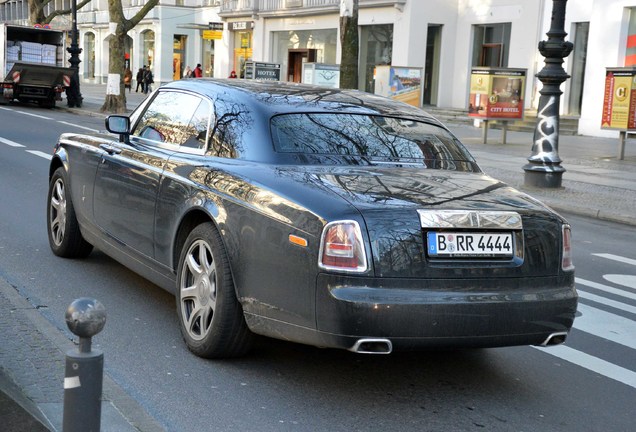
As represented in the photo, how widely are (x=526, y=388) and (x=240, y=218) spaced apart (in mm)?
1801

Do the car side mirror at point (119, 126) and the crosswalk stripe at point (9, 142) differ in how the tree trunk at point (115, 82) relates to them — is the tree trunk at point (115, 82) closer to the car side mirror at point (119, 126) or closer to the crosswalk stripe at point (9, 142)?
the crosswalk stripe at point (9, 142)

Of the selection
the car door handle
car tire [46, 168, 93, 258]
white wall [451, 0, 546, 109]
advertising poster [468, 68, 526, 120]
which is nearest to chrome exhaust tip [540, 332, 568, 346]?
the car door handle

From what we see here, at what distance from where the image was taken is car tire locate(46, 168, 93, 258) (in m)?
7.21

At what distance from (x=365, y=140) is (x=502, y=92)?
61.4ft

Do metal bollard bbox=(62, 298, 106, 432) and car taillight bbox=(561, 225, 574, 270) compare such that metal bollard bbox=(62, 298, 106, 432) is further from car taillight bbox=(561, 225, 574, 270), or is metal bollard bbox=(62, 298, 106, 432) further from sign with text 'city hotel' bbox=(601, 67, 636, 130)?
sign with text 'city hotel' bbox=(601, 67, 636, 130)

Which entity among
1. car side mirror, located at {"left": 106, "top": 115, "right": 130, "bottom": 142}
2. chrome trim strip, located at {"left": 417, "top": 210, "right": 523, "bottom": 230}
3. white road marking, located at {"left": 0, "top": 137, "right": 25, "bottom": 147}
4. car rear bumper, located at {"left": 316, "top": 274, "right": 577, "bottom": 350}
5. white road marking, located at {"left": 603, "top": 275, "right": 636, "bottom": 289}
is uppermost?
car side mirror, located at {"left": 106, "top": 115, "right": 130, "bottom": 142}

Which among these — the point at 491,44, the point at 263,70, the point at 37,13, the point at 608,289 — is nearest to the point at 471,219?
the point at 608,289

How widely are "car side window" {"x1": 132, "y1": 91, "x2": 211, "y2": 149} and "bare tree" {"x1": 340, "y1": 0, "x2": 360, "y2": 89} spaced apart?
14.7 m

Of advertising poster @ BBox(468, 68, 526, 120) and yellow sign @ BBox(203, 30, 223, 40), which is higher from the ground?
yellow sign @ BBox(203, 30, 223, 40)

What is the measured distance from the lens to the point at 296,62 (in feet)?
139

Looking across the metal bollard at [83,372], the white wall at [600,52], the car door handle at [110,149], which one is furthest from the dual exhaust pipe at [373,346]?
the white wall at [600,52]

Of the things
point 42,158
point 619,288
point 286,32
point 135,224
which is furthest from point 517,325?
point 286,32

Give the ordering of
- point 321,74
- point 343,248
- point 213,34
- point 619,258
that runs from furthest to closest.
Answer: point 213,34, point 321,74, point 619,258, point 343,248

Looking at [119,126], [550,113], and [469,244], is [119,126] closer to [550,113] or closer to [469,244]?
[469,244]
